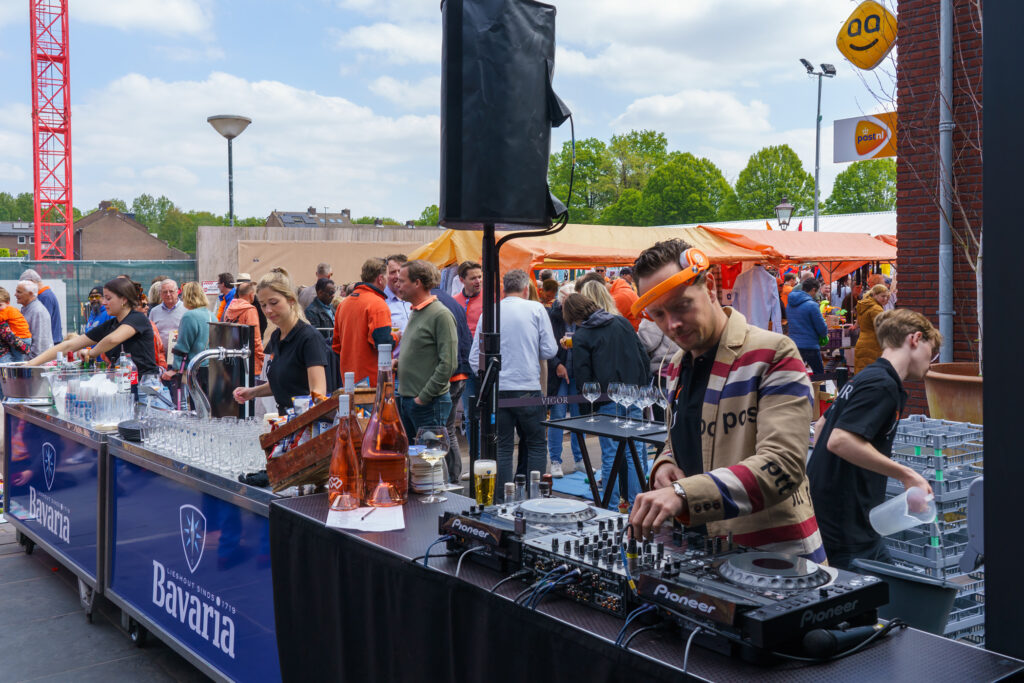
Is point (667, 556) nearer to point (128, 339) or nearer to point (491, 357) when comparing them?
point (491, 357)

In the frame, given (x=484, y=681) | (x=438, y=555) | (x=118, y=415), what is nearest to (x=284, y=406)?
(x=118, y=415)

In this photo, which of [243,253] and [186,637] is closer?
[186,637]

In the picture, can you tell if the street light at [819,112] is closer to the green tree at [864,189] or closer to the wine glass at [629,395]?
the wine glass at [629,395]

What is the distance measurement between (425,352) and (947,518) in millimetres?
3393

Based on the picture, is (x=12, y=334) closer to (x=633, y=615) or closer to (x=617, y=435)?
(x=617, y=435)

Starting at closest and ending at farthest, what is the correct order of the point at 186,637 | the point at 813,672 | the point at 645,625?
the point at 813,672 → the point at 645,625 → the point at 186,637

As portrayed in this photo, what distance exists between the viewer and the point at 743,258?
11.0m

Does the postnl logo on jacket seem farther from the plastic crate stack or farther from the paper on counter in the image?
the paper on counter

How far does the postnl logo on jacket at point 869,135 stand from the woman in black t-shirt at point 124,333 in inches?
250

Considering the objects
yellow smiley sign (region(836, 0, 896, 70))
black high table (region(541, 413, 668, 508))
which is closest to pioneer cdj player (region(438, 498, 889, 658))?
black high table (region(541, 413, 668, 508))

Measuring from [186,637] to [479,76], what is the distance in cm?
246

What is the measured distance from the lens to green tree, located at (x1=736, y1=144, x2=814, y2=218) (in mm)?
59906

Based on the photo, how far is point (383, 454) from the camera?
8.48 feet

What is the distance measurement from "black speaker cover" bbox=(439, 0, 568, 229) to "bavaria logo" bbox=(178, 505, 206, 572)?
149cm
